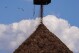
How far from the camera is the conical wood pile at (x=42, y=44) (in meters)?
31.6

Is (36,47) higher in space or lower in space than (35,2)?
lower

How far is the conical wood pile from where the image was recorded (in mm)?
31594

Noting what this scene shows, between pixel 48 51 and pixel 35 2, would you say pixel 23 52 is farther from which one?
pixel 35 2

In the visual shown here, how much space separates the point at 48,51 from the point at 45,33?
6.75 ft

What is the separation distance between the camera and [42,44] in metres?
31.9

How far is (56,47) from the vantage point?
104 feet

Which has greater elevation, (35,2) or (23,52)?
(35,2)

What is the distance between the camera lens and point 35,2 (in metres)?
33.8

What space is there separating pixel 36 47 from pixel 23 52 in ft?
3.86

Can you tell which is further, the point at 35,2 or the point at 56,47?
the point at 35,2

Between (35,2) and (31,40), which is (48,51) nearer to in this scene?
(31,40)

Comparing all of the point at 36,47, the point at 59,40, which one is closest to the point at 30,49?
the point at 36,47

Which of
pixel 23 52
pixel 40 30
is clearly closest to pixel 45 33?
pixel 40 30

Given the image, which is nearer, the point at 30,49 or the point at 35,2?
the point at 30,49
